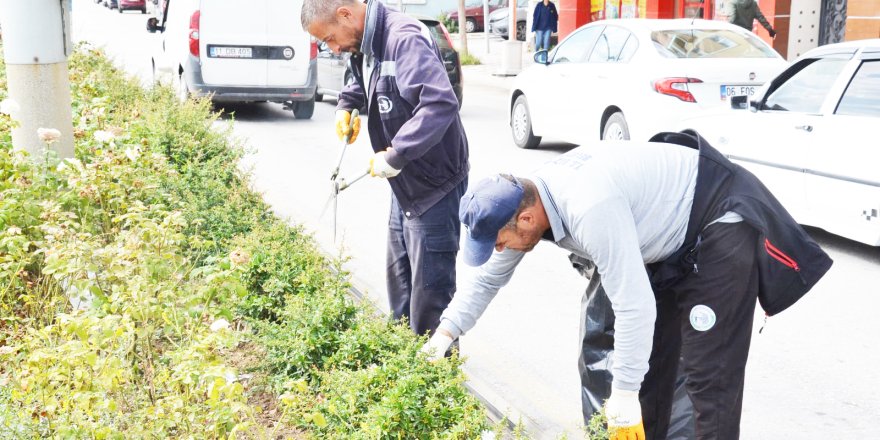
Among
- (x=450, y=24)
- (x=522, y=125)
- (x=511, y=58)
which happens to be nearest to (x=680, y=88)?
(x=522, y=125)

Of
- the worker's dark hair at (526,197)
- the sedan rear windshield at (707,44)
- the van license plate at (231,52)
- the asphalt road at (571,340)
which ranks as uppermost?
the sedan rear windshield at (707,44)

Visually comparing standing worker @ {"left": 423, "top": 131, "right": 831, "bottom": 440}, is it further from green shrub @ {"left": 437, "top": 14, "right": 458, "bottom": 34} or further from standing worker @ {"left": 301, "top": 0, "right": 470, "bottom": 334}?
green shrub @ {"left": 437, "top": 14, "right": 458, "bottom": 34}

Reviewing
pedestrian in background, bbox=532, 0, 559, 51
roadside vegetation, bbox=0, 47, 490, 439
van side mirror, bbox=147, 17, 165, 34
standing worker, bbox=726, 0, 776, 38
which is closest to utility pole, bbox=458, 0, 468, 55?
pedestrian in background, bbox=532, 0, 559, 51

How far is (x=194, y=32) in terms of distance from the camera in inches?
576

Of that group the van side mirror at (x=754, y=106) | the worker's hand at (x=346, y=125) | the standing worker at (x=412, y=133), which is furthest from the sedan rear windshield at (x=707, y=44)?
the standing worker at (x=412, y=133)

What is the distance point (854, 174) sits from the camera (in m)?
7.26

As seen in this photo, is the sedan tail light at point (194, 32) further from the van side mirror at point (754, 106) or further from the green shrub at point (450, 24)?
the green shrub at point (450, 24)

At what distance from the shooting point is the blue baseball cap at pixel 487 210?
308cm

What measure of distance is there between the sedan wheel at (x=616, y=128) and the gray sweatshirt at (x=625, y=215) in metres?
7.22

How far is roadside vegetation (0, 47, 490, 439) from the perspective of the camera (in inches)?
135

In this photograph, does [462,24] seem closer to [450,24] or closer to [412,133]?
[450,24]

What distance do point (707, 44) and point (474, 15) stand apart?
27759 mm

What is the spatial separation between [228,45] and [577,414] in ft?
36.5

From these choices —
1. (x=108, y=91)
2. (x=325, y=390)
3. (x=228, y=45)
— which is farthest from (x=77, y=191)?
(x=228, y=45)
